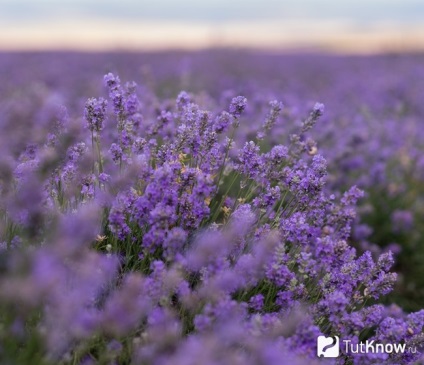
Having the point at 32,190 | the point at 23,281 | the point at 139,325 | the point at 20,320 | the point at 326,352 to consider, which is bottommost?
the point at 326,352

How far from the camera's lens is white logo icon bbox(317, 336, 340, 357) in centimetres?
196

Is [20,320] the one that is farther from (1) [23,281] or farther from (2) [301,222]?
(2) [301,222]

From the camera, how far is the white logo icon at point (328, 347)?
196 centimetres

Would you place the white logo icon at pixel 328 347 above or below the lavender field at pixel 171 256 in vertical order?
below

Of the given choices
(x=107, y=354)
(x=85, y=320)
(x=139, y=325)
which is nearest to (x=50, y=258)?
(x=85, y=320)

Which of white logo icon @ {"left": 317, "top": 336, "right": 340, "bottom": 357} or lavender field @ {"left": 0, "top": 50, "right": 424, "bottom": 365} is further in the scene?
white logo icon @ {"left": 317, "top": 336, "right": 340, "bottom": 357}

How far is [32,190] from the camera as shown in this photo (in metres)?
1.74

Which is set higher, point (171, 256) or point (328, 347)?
point (171, 256)

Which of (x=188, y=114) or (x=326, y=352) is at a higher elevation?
(x=188, y=114)

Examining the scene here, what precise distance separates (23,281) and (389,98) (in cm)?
979

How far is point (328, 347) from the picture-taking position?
82.0 inches

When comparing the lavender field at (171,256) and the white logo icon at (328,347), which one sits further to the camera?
the white logo icon at (328,347)

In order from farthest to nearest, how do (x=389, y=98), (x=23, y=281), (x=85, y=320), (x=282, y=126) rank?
1. (x=389, y=98)
2. (x=282, y=126)
3. (x=85, y=320)
4. (x=23, y=281)

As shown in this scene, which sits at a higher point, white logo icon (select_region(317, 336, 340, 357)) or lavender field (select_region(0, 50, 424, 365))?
lavender field (select_region(0, 50, 424, 365))
